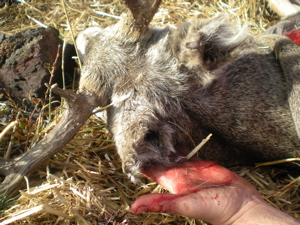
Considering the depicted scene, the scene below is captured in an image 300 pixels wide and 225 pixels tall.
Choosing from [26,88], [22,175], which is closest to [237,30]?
[22,175]

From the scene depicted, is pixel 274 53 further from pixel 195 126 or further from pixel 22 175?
pixel 22 175

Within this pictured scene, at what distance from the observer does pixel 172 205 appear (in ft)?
7.13

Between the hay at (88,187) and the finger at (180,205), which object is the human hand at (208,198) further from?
the hay at (88,187)

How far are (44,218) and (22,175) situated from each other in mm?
417

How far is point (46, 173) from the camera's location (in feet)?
9.64

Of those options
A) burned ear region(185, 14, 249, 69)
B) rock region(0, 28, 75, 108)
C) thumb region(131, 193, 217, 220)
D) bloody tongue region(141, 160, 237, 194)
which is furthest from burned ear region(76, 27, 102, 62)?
thumb region(131, 193, 217, 220)

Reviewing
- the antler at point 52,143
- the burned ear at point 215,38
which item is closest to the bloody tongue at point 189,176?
the antler at point 52,143

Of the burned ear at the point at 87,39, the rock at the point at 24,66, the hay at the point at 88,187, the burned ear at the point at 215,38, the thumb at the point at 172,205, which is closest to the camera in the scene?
the thumb at the point at 172,205

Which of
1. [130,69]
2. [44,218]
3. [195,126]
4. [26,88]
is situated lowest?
[44,218]

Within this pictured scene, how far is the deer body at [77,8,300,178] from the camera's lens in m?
2.49

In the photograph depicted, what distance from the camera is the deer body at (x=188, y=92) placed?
8.18 ft

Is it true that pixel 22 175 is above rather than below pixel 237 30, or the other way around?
below

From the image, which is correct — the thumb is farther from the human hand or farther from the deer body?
the deer body

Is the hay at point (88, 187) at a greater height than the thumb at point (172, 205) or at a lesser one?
lesser
